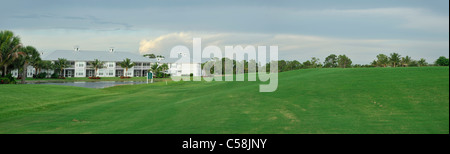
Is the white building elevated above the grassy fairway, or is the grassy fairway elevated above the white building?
the white building

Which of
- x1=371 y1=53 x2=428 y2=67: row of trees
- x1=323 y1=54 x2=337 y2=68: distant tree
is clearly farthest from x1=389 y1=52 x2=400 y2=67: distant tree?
x1=323 y1=54 x2=337 y2=68: distant tree

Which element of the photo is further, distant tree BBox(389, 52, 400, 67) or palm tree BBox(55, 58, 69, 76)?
palm tree BBox(55, 58, 69, 76)

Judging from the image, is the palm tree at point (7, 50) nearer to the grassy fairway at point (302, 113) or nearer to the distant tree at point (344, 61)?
the grassy fairway at point (302, 113)

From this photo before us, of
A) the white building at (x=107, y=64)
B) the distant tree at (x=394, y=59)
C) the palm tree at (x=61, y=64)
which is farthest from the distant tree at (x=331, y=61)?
the palm tree at (x=61, y=64)

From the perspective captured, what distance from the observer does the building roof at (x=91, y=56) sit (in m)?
115

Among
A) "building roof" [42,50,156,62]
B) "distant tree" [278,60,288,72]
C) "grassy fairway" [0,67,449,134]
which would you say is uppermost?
"building roof" [42,50,156,62]

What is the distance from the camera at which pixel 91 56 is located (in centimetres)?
11975

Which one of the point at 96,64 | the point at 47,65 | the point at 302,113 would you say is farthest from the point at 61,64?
the point at 302,113

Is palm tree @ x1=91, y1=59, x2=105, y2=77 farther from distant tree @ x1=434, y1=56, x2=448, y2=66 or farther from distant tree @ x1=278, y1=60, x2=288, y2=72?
distant tree @ x1=434, y1=56, x2=448, y2=66

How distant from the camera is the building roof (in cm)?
11460

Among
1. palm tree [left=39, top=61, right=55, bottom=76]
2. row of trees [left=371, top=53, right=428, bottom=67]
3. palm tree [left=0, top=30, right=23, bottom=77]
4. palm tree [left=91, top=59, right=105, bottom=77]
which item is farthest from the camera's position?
palm tree [left=91, top=59, right=105, bottom=77]

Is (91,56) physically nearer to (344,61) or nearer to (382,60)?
(344,61)

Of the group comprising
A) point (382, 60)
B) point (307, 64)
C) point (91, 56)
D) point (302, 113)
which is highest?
point (91, 56)
